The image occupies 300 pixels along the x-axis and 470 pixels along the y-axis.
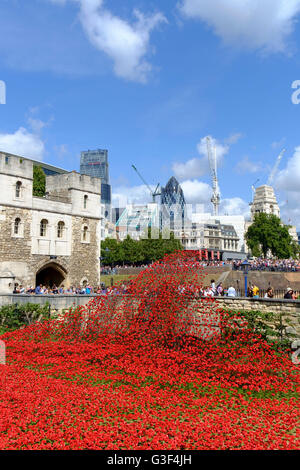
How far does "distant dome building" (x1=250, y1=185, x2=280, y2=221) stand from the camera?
183750mm

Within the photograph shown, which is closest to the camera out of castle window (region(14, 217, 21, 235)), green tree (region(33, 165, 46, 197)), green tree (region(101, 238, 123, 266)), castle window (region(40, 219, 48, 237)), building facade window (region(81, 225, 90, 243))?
castle window (region(14, 217, 21, 235))

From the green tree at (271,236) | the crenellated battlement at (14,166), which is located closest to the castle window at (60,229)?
the crenellated battlement at (14,166)

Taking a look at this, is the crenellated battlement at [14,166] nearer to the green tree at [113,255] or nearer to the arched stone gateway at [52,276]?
the arched stone gateway at [52,276]

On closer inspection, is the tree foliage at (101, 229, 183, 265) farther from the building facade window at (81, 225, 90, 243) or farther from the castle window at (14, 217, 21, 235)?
the castle window at (14, 217, 21, 235)

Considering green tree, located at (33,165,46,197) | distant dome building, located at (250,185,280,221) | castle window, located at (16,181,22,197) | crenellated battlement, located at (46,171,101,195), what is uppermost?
distant dome building, located at (250,185,280,221)

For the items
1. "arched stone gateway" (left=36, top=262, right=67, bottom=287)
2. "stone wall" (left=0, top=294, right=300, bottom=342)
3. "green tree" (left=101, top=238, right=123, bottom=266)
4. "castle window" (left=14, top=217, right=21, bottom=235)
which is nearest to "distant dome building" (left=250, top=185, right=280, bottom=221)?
"green tree" (left=101, top=238, right=123, bottom=266)

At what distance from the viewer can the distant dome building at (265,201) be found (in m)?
184

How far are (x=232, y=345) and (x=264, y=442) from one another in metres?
6.51

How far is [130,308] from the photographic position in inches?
604

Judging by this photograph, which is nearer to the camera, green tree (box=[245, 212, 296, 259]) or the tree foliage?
the tree foliage

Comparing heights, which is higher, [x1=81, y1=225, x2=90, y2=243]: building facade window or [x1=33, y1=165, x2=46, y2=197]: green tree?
[x1=33, y1=165, x2=46, y2=197]: green tree

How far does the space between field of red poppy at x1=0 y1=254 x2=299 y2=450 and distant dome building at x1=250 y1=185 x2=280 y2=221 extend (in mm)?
175330
